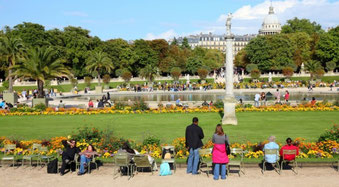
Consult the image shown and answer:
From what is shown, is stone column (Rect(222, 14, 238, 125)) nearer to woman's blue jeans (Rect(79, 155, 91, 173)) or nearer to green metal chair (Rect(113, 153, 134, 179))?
green metal chair (Rect(113, 153, 134, 179))

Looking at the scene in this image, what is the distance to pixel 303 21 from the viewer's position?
12700cm

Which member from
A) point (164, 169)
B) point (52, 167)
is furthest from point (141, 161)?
point (52, 167)

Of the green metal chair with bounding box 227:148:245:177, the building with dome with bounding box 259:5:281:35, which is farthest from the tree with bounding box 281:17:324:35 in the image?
the green metal chair with bounding box 227:148:245:177

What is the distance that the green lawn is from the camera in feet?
64.6

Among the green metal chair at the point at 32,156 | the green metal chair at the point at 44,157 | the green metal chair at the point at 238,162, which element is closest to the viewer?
the green metal chair at the point at 238,162

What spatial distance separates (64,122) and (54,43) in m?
58.1

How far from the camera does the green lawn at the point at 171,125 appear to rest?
64.6 feet

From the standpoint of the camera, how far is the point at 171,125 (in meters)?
23.1

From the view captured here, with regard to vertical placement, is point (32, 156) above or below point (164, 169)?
above

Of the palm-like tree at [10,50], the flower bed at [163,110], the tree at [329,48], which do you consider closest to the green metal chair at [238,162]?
the flower bed at [163,110]

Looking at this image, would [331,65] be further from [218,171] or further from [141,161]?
[141,161]

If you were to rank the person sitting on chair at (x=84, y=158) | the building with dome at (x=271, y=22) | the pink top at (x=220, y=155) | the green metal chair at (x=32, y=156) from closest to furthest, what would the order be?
the pink top at (x=220, y=155) → the person sitting on chair at (x=84, y=158) → the green metal chair at (x=32, y=156) → the building with dome at (x=271, y=22)

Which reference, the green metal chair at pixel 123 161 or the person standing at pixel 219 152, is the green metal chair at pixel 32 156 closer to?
the green metal chair at pixel 123 161

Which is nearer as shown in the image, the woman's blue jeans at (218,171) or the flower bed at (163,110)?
the woman's blue jeans at (218,171)
